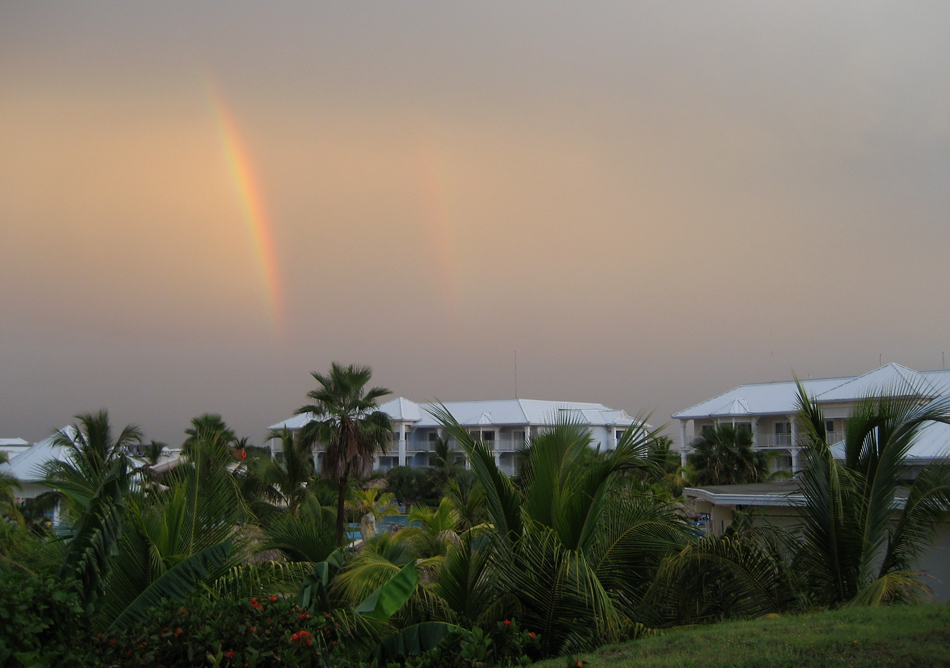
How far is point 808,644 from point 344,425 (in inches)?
924

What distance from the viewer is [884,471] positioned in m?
8.84

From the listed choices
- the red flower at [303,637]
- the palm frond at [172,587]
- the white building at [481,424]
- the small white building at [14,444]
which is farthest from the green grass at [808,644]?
the small white building at [14,444]

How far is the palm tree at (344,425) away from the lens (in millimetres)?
27828

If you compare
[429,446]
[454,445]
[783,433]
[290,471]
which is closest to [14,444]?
→ [429,446]

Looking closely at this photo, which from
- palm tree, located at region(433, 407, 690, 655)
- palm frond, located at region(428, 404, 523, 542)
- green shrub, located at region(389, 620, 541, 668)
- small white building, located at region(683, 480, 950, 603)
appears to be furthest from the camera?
small white building, located at region(683, 480, 950, 603)

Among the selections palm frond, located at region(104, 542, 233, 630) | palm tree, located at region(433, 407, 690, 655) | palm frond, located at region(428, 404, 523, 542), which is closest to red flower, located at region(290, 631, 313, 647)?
palm frond, located at region(104, 542, 233, 630)

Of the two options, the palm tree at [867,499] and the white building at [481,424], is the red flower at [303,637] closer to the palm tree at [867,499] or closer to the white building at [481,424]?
the palm tree at [867,499]

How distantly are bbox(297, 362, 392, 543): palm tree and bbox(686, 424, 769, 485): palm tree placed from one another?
16.9m

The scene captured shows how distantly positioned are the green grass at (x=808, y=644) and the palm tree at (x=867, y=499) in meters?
1.70

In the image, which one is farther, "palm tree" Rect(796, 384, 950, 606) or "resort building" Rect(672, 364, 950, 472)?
"resort building" Rect(672, 364, 950, 472)

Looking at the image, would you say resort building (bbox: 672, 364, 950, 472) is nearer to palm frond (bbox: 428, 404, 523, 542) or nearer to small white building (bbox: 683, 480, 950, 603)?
small white building (bbox: 683, 480, 950, 603)

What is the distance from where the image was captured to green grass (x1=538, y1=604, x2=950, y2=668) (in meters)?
5.46

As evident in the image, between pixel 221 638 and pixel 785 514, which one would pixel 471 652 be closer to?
pixel 221 638

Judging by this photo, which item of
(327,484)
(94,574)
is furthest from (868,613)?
(327,484)
